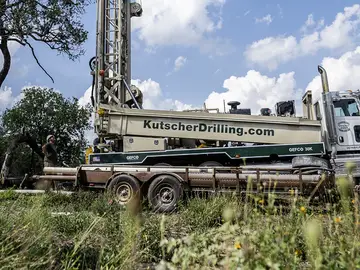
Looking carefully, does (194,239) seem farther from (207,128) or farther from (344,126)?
(344,126)

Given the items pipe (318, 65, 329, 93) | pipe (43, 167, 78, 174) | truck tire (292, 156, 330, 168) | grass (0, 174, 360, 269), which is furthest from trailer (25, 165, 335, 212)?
pipe (318, 65, 329, 93)

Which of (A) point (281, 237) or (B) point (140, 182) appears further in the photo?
(B) point (140, 182)

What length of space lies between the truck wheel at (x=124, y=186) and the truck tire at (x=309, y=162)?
13.3 feet

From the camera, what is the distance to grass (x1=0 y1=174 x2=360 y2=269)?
231 cm

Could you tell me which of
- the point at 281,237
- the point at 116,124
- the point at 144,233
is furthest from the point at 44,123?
the point at 281,237

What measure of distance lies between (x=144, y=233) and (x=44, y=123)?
88.6ft

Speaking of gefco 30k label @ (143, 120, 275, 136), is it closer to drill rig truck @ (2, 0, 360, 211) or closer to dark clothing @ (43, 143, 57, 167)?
drill rig truck @ (2, 0, 360, 211)

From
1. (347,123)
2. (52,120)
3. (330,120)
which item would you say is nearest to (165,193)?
(330,120)

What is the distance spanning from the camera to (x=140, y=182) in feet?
28.8

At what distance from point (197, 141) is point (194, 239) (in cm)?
885

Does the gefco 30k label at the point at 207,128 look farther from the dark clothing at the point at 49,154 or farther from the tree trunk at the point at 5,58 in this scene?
the tree trunk at the point at 5,58

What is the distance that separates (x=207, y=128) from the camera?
1108cm

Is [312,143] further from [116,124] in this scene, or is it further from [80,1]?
[80,1]

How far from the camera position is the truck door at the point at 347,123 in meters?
10.2
